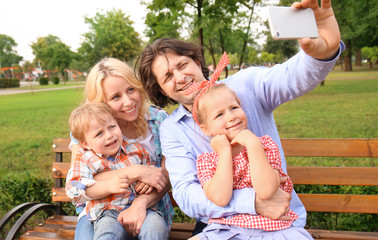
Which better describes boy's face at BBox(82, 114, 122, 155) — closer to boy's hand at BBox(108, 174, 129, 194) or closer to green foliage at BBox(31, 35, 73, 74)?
boy's hand at BBox(108, 174, 129, 194)

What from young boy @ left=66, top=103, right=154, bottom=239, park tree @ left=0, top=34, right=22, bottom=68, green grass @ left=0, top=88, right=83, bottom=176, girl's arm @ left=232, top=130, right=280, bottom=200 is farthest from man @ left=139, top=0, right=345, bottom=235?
park tree @ left=0, top=34, right=22, bottom=68

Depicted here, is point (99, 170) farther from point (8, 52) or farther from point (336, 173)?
point (8, 52)

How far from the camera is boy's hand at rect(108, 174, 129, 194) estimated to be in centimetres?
243

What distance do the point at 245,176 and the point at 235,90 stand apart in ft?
1.96

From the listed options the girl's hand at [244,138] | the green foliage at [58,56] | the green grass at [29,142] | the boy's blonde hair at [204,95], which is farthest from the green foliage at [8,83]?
the girl's hand at [244,138]

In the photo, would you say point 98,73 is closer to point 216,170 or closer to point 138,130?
point 138,130

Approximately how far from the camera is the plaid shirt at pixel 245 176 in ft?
6.35

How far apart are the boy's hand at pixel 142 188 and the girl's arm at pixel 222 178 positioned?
0.72 m

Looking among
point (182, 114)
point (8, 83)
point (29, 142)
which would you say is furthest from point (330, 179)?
point (8, 83)

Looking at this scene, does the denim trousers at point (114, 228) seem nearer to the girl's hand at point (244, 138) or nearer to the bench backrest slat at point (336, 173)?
the girl's hand at point (244, 138)

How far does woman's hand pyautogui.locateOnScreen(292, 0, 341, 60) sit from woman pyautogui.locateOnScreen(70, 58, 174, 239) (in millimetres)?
1385

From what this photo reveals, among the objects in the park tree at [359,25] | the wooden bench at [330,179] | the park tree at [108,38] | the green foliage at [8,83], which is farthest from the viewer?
the park tree at [108,38]

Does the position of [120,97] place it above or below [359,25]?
below

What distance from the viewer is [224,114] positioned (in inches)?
77.9
